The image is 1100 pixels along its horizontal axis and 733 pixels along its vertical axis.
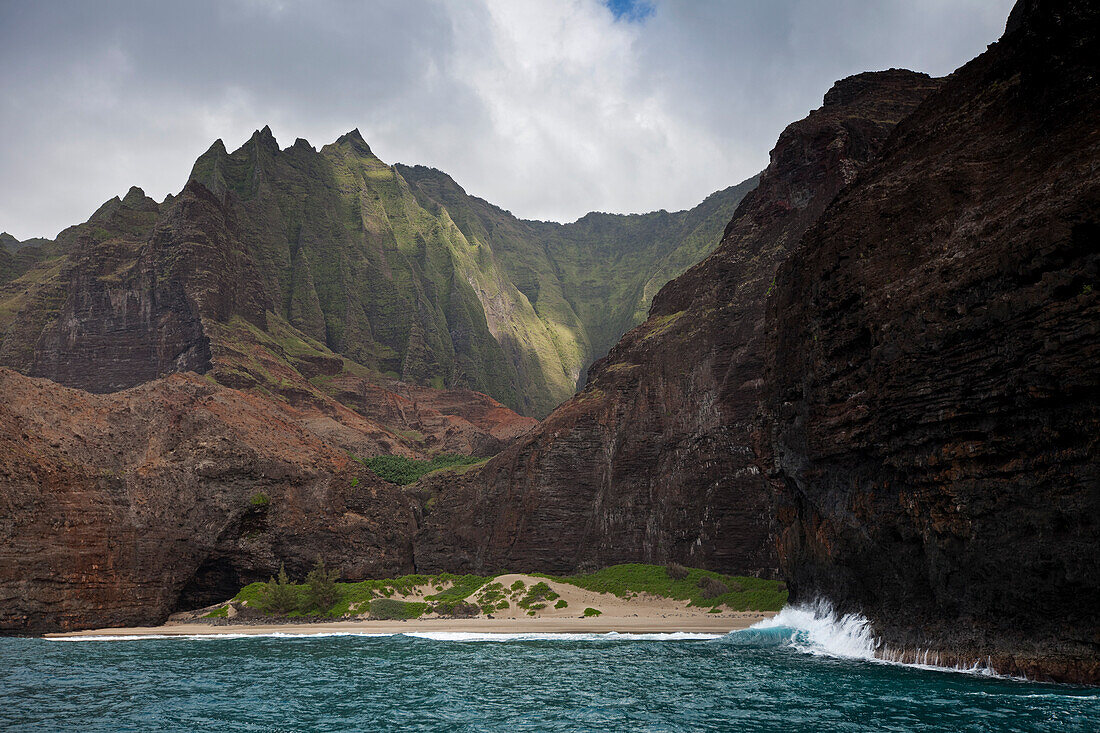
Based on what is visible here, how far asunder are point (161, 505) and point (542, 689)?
44.1 meters

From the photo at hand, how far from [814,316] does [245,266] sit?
5364 inches

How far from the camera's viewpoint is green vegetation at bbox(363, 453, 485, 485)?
318 feet

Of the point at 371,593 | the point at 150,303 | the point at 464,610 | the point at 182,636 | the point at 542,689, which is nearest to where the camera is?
the point at 542,689

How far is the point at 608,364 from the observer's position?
7938 cm

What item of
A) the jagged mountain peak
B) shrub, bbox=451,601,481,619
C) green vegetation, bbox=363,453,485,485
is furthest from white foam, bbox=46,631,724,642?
the jagged mountain peak

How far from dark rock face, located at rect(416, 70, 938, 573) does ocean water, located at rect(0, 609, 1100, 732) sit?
2353 cm

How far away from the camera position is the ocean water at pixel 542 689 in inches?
658

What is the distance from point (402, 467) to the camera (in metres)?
101

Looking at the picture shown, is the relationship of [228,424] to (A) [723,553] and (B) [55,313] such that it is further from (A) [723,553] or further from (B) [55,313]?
(B) [55,313]

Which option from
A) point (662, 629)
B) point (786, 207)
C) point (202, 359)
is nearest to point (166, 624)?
point (662, 629)

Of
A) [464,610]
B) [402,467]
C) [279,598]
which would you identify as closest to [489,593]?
[464,610]

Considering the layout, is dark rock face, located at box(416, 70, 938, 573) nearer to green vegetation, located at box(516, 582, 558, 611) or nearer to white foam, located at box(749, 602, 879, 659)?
green vegetation, located at box(516, 582, 558, 611)

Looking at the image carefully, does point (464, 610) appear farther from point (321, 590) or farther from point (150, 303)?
point (150, 303)

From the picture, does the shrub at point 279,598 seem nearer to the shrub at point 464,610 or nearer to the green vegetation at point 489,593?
the green vegetation at point 489,593
